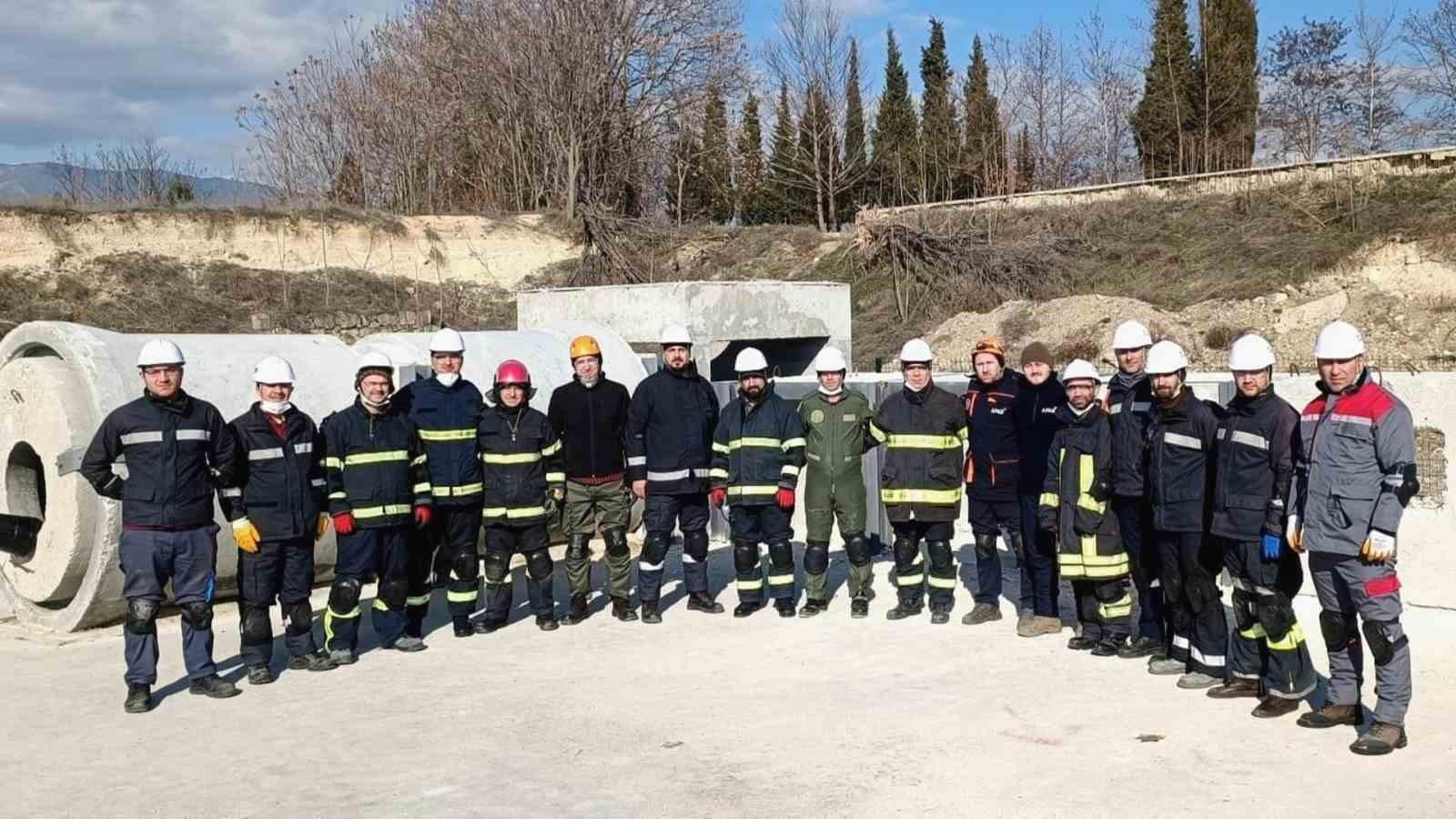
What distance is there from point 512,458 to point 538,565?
756mm

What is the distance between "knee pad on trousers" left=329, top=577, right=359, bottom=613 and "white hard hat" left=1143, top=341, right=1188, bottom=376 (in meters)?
4.76

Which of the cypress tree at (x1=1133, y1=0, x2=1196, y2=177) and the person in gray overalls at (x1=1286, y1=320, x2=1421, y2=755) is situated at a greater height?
the cypress tree at (x1=1133, y1=0, x2=1196, y2=177)

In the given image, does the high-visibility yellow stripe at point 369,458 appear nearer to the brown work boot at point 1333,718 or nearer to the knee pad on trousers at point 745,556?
the knee pad on trousers at point 745,556

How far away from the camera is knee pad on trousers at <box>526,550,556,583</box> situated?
8.25 metres

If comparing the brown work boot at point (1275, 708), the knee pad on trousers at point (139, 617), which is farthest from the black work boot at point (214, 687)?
the brown work boot at point (1275, 708)

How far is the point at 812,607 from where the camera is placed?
8.55m

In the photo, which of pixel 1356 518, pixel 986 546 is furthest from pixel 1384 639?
pixel 986 546

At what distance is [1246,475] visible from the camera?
6.09m

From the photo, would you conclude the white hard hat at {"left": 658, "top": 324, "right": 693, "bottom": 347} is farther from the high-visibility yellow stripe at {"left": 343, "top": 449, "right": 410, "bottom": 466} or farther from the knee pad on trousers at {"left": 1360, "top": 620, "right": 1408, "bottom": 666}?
the knee pad on trousers at {"left": 1360, "top": 620, "right": 1408, "bottom": 666}

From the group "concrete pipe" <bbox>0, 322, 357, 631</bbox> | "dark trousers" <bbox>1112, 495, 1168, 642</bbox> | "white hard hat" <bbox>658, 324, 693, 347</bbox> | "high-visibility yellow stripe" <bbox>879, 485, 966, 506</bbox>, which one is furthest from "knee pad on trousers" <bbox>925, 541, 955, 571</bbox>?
"concrete pipe" <bbox>0, 322, 357, 631</bbox>

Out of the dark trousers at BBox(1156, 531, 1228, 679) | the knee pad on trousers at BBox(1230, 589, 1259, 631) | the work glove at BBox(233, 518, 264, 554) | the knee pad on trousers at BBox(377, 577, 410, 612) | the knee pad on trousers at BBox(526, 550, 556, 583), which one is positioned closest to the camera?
the knee pad on trousers at BBox(1230, 589, 1259, 631)

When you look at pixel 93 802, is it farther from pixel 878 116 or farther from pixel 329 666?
pixel 878 116

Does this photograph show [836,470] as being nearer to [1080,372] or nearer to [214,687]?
[1080,372]

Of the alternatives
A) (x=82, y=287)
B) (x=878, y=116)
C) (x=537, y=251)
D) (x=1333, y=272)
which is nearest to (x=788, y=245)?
(x=537, y=251)
